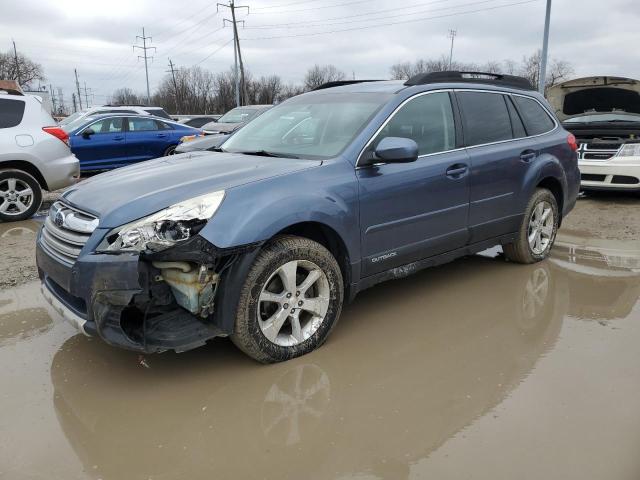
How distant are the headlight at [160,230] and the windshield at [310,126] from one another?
3.50 ft

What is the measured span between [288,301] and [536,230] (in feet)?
10.0

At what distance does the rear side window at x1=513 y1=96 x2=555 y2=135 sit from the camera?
16.7ft

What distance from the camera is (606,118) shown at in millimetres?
9297

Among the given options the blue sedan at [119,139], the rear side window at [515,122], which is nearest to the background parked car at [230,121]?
→ the blue sedan at [119,139]

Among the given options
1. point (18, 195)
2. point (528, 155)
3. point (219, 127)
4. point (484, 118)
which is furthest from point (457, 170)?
point (219, 127)

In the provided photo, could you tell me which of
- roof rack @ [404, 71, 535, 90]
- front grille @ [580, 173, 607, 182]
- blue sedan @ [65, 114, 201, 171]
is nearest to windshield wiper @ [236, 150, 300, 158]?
roof rack @ [404, 71, 535, 90]

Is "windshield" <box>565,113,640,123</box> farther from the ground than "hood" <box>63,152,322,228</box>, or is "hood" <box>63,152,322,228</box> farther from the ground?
"windshield" <box>565,113,640,123</box>

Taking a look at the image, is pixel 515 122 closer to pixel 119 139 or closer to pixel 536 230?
pixel 536 230

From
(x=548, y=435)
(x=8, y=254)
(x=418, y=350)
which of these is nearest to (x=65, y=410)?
(x=418, y=350)

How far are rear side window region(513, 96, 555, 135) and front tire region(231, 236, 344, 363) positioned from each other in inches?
110

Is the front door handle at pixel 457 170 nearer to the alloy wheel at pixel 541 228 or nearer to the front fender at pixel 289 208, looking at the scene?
the front fender at pixel 289 208

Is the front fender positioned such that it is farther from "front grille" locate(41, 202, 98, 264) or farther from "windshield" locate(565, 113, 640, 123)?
"windshield" locate(565, 113, 640, 123)

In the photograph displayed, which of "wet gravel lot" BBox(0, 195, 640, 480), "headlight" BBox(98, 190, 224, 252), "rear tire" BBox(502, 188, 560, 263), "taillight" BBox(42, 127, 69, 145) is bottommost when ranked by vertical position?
"wet gravel lot" BBox(0, 195, 640, 480)

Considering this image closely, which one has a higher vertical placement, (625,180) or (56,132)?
(56,132)
